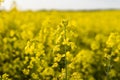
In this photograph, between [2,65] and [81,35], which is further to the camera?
[81,35]

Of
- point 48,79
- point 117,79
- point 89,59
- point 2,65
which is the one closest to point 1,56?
point 2,65

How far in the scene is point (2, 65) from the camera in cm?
831

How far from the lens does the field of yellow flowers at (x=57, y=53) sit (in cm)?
529

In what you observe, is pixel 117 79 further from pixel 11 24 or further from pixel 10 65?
pixel 11 24

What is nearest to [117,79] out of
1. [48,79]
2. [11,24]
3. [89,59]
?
[89,59]

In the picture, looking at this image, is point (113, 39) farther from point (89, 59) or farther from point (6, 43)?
point (6, 43)

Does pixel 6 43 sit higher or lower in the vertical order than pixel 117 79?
→ higher

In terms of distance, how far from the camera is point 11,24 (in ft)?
38.1

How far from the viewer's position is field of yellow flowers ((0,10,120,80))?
5.29 meters

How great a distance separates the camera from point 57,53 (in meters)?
5.96

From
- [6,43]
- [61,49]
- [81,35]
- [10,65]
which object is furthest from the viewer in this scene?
[81,35]

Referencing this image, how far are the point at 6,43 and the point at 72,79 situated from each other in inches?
152

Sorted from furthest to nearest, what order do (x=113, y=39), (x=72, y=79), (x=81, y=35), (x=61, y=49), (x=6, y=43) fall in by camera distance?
(x=81, y=35), (x=6, y=43), (x=113, y=39), (x=61, y=49), (x=72, y=79)

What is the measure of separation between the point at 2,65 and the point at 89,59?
4.89ft
